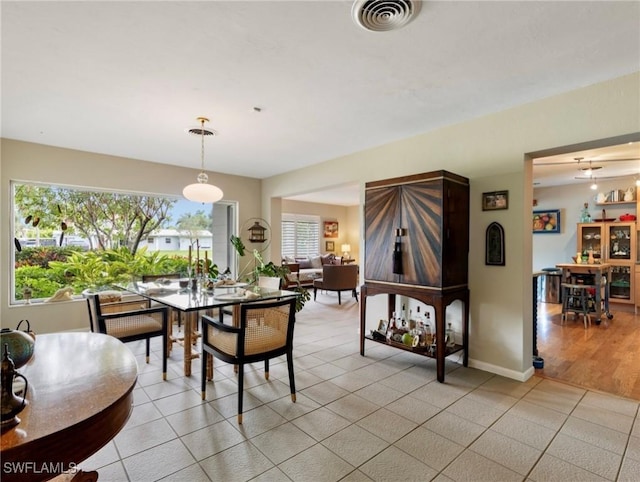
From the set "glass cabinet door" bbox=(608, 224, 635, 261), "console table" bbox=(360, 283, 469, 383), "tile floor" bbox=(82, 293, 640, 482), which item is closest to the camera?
"tile floor" bbox=(82, 293, 640, 482)

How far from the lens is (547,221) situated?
7137mm

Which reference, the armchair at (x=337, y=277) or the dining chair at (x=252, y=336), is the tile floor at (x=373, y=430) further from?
the armchair at (x=337, y=277)

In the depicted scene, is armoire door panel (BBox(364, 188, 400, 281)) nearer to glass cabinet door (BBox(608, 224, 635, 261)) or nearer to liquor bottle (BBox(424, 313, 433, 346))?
liquor bottle (BBox(424, 313, 433, 346))

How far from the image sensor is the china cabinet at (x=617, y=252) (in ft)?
19.4

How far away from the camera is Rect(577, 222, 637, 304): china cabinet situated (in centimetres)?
592

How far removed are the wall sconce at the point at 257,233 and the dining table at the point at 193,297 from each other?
2.50 meters

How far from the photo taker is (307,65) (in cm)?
227

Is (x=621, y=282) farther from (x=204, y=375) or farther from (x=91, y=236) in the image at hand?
(x=91, y=236)

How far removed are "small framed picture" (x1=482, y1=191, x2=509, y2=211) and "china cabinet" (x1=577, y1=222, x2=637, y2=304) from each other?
4.05 m

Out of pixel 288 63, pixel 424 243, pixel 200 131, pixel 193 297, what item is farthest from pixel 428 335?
pixel 200 131

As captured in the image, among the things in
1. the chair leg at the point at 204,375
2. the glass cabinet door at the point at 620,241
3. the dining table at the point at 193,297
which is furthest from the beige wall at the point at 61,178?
the glass cabinet door at the point at 620,241

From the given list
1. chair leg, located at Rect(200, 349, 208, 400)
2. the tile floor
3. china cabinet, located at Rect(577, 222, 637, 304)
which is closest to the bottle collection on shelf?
the tile floor

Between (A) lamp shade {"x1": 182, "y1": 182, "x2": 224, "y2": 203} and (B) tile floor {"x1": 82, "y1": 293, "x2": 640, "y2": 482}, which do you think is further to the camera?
(A) lamp shade {"x1": 182, "y1": 182, "x2": 224, "y2": 203}
